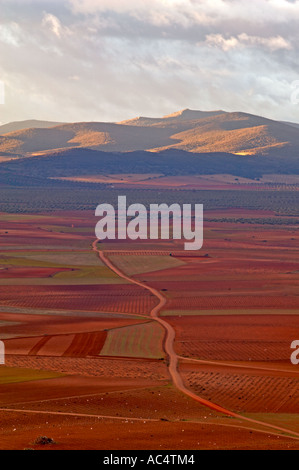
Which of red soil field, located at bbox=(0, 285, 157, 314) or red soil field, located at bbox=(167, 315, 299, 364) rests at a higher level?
red soil field, located at bbox=(0, 285, 157, 314)

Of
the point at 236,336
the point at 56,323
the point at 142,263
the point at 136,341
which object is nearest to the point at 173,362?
the point at 136,341

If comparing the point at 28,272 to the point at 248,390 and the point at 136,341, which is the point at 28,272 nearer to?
the point at 136,341

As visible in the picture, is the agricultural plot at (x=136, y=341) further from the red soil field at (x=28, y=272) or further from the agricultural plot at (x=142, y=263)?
the agricultural plot at (x=142, y=263)

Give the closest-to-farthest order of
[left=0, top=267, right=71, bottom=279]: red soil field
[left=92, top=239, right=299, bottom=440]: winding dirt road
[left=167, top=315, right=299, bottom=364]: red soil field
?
1. [left=92, top=239, right=299, bottom=440]: winding dirt road
2. [left=167, top=315, right=299, bottom=364]: red soil field
3. [left=0, top=267, right=71, bottom=279]: red soil field

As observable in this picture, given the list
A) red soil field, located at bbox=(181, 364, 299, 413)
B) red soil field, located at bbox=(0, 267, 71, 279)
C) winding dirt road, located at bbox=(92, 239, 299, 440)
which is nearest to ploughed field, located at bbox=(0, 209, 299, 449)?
red soil field, located at bbox=(181, 364, 299, 413)

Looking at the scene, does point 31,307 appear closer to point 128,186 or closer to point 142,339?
point 142,339

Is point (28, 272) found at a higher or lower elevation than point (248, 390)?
higher

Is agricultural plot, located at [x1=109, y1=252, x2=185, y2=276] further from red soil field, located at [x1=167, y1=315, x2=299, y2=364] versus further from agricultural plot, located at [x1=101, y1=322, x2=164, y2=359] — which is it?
agricultural plot, located at [x1=101, y1=322, x2=164, y2=359]

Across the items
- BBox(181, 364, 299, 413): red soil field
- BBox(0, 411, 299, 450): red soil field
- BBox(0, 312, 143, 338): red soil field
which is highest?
BBox(0, 411, 299, 450): red soil field
